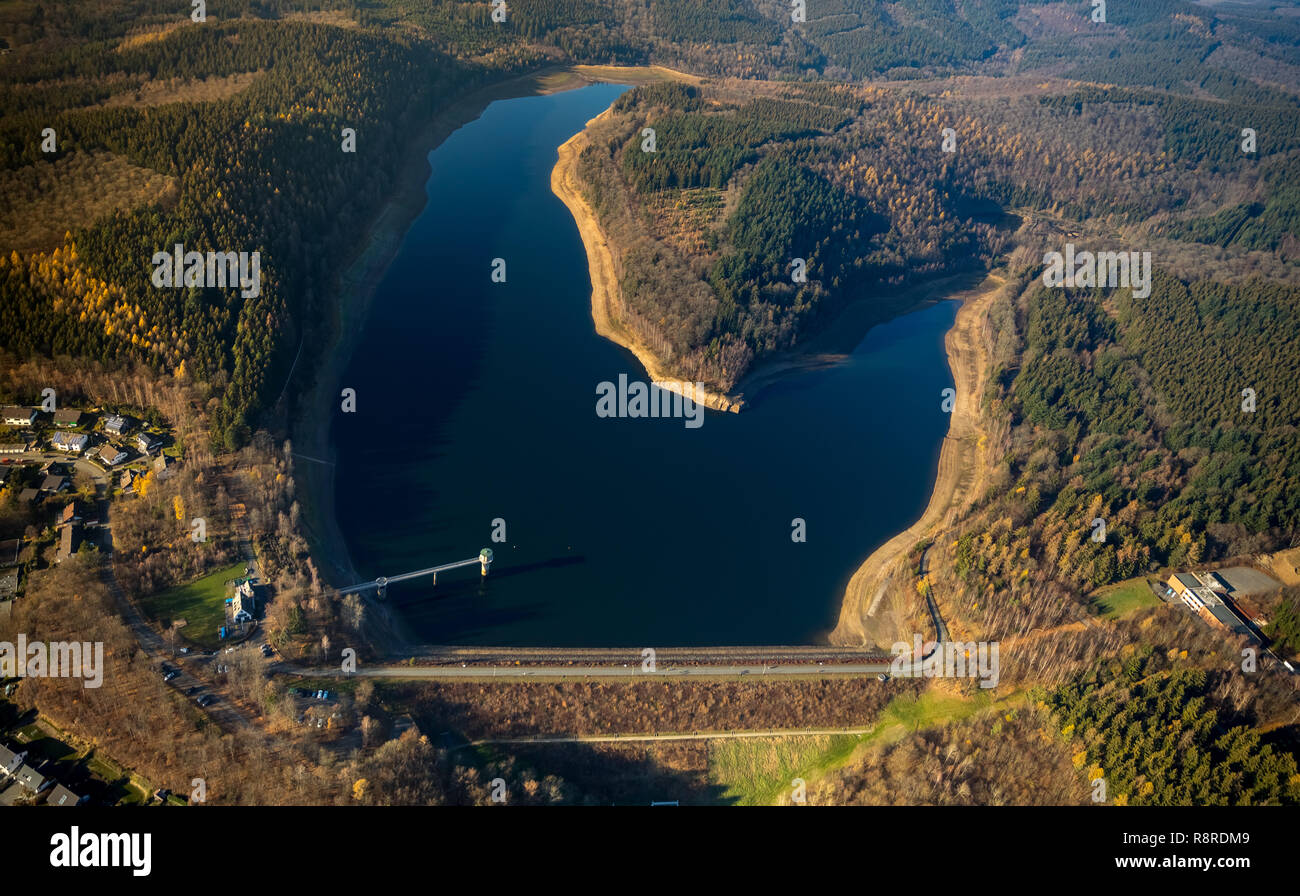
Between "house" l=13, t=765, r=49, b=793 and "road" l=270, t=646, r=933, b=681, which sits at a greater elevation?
"road" l=270, t=646, r=933, b=681

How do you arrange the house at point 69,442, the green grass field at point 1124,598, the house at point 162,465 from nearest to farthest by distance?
the house at point 162,465
the house at point 69,442
the green grass field at point 1124,598

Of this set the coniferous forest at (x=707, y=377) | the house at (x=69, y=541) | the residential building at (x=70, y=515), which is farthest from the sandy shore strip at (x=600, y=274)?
the house at (x=69, y=541)

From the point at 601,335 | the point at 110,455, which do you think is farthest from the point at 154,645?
the point at 601,335

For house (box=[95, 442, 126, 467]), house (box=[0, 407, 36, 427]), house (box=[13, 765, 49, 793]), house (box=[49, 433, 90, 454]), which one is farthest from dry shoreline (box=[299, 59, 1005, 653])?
house (box=[13, 765, 49, 793])

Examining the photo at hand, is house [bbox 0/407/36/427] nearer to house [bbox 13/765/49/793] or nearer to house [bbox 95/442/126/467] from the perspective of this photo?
house [bbox 95/442/126/467]

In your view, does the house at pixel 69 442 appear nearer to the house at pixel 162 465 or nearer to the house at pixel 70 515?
the house at pixel 162 465

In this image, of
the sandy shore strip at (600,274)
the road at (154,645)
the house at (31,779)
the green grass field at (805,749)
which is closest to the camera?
the house at (31,779)

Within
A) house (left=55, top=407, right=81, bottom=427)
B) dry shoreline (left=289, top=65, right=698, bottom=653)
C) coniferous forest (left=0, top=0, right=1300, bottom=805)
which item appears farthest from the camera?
house (left=55, top=407, right=81, bottom=427)
